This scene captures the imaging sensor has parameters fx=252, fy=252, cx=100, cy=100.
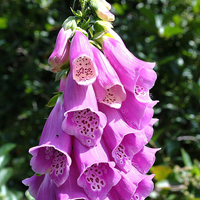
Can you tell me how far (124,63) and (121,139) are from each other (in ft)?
0.79

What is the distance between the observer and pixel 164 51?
212cm

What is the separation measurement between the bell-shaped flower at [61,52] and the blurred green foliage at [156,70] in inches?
43.0

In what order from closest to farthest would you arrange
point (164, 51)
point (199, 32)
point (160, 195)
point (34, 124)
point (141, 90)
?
point (141, 90) → point (160, 195) → point (199, 32) → point (164, 51) → point (34, 124)

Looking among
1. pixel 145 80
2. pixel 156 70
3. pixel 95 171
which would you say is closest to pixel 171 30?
pixel 156 70

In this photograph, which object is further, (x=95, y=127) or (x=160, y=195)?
(x=160, y=195)

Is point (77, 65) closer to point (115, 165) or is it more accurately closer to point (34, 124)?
point (115, 165)

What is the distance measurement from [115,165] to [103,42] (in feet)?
1.29

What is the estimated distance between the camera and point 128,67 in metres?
0.79

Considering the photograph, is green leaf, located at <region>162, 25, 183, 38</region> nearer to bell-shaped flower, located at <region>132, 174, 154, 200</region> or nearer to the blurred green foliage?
the blurred green foliage

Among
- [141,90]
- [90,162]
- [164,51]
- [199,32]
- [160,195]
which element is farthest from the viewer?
[164,51]

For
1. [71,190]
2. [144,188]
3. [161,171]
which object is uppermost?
[71,190]

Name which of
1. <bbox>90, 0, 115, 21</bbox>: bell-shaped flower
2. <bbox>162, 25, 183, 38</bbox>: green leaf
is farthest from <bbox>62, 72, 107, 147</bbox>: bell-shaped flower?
<bbox>162, 25, 183, 38</bbox>: green leaf

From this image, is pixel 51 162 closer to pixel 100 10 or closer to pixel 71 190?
pixel 71 190

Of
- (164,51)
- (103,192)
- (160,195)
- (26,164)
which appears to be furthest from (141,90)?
(26,164)
